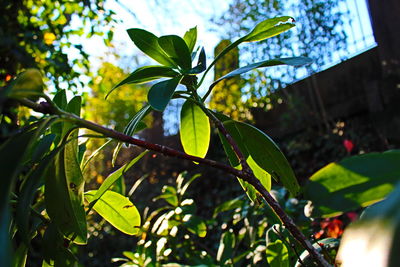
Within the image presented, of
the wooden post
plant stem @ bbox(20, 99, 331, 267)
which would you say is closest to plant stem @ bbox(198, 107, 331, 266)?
plant stem @ bbox(20, 99, 331, 267)

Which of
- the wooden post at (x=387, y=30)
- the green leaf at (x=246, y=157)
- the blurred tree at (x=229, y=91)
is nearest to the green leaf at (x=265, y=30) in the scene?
the green leaf at (x=246, y=157)

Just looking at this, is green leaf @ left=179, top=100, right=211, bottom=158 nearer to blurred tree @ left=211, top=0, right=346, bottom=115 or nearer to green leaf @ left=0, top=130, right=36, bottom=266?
green leaf @ left=0, top=130, right=36, bottom=266

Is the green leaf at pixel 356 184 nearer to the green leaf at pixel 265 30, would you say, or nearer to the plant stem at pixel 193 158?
the plant stem at pixel 193 158

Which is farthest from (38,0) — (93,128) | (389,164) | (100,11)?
(389,164)

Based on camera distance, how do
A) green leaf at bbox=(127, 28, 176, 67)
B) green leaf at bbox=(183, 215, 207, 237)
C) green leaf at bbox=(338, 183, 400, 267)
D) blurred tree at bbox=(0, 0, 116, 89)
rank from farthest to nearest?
1. blurred tree at bbox=(0, 0, 116, 89)
2. green leaf at bbox=(183, 215, 207, 237)
3. green leaf at bbox=(127, 28, 176, 67)
4. green leaf at bbox=(338, 183, 400, 267)

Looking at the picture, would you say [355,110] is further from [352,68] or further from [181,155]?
[181,155]

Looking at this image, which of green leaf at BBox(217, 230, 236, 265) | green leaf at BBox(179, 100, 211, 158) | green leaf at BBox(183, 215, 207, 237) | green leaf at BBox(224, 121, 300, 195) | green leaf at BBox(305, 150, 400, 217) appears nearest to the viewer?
green leaf at BBox(305, 150, 400, 217)

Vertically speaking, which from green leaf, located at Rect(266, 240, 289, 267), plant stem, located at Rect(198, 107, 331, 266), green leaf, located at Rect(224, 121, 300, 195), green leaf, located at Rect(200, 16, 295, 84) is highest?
green leaf, located at Rect(200, 16, 295, 84)
